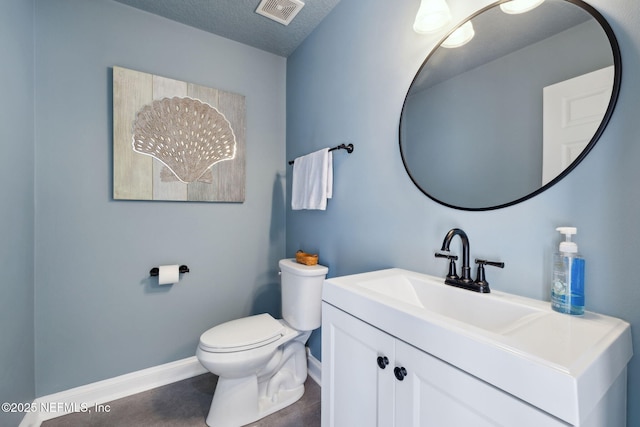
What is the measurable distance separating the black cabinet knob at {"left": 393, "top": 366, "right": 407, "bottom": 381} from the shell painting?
1.68m

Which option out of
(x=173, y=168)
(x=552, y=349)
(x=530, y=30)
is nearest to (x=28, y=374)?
(x=173, y=168)

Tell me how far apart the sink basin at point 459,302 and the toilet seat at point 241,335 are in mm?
730

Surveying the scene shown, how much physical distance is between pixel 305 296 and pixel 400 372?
3.00ft

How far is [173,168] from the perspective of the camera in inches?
69.9

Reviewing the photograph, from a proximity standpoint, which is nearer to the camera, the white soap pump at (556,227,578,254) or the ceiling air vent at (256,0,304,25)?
the white soap pump at (556,227,578,254)

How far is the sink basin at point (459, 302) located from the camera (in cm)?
79

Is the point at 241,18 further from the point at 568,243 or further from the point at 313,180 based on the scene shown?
the point at 568,243

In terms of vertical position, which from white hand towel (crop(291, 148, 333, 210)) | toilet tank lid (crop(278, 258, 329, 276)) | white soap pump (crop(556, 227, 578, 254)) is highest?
white hand towel (crop(291, 148, 333, 210))

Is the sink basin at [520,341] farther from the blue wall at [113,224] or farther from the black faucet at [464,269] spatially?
the blue wall at [113,224]

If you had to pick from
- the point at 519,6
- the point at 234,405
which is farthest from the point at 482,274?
the point at 234,405

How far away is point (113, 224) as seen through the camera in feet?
5.37

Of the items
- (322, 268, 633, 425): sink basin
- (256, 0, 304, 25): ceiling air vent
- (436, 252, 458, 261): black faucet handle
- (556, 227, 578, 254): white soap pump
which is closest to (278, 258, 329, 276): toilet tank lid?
(322, 268, 633, 425): sink basin

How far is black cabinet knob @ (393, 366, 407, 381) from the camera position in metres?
0.72

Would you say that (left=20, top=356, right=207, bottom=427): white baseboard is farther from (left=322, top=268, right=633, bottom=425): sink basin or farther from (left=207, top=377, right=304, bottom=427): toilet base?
(left=322, top=268, right=633, bottom=425): sink basin
